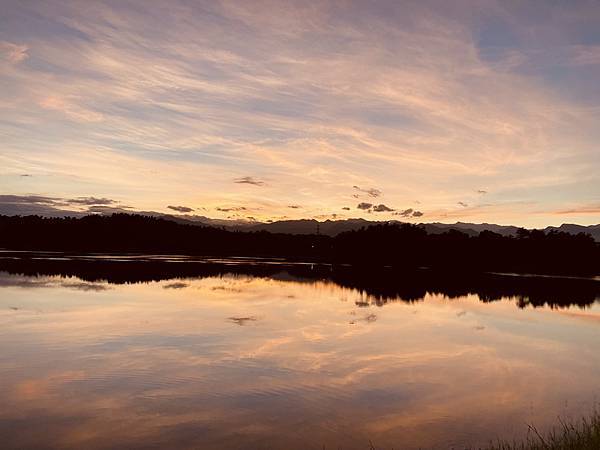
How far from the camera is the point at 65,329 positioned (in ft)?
103

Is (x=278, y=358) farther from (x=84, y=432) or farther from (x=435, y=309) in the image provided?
(x=435, y=309)

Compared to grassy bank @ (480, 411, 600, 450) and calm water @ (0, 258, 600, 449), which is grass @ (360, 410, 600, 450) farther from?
calm water @ (0, 258, 600, 449)

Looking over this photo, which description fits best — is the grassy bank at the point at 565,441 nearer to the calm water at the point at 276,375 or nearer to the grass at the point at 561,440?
the grass at the point at 561,440

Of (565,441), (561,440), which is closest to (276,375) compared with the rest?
(561,440)

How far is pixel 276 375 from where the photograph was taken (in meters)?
22.5

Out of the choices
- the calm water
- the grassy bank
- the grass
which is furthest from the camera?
the calm water

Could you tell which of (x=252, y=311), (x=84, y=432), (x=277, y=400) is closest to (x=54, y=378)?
(x=84, y=432)

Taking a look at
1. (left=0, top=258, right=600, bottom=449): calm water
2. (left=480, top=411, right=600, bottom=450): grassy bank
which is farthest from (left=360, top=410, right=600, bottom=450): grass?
(left=0, top=258, right=600, bottom=449): calm water

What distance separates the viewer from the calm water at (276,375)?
15977mm

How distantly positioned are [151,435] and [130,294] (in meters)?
36.7

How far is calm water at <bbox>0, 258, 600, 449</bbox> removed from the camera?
16.0 m

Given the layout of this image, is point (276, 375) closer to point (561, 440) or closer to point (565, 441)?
point (561, 440)

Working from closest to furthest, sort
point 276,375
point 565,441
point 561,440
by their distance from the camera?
point 565,441, point 561,440, point 276,375

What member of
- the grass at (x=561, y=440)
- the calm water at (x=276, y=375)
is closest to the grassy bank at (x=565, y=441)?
the grass at (x=561, y=440)
